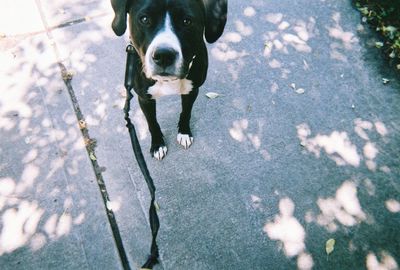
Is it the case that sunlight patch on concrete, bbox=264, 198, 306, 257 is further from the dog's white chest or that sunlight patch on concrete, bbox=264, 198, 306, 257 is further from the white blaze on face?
the white blaze on face

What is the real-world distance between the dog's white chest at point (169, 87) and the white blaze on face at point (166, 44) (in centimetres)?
39

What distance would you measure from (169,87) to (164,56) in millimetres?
584

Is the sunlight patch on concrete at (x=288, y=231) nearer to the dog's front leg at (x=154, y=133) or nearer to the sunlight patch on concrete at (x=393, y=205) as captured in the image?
the sunlight patch on concrete at (x=393, y=205)

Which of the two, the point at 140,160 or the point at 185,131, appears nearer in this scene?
the point at 140,160

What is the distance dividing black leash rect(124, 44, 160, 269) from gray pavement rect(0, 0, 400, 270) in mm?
113

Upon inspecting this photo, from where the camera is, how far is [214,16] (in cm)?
277

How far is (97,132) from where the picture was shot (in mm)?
3771

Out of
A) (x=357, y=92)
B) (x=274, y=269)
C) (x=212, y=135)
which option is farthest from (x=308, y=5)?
(x=274, y=269)

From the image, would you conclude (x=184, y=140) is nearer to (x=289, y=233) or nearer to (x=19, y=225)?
(x=289, y=233)

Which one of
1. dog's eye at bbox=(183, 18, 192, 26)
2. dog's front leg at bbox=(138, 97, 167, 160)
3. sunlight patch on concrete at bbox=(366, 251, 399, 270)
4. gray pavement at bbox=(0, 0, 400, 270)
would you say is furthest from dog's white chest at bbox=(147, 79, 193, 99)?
sunlight patch on concrete at bbox=(366, 251, 399, 270)

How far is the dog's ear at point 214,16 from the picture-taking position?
107 inches

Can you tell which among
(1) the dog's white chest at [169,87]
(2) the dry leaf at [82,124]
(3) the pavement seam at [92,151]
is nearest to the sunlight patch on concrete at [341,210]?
(1) the dog's white chest at [169,87]

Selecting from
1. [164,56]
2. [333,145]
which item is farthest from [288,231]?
[164,56]

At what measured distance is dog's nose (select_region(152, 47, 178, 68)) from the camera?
2426mm
